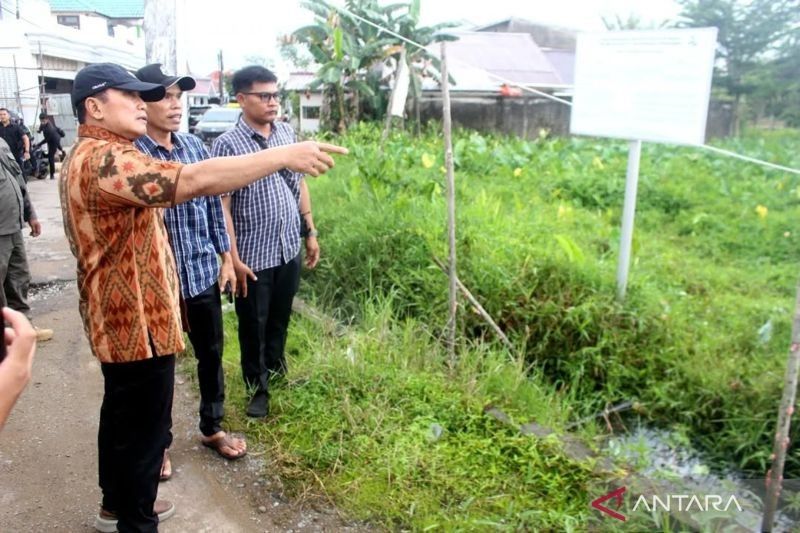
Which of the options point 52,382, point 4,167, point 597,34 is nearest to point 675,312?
point 597,34

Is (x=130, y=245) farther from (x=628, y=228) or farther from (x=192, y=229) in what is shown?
(x=628, y=228)

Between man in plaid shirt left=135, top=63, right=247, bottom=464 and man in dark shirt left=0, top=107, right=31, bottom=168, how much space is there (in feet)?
31.6

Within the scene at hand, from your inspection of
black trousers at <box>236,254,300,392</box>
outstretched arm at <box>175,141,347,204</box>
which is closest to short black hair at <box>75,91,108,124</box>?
outstretched arm at <box>175,141,347,204</box>

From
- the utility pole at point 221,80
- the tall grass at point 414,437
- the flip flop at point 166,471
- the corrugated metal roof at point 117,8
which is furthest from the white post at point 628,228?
the utility pole at point 221,80

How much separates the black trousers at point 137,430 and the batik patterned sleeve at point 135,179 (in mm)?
632

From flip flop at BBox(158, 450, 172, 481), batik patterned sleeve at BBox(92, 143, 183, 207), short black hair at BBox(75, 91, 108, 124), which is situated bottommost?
flip flop at BBox(158, 450, 172, 481)

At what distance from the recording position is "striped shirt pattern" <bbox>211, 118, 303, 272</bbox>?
125 inches

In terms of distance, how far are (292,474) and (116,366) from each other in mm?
1048

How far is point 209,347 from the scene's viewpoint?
119 inches

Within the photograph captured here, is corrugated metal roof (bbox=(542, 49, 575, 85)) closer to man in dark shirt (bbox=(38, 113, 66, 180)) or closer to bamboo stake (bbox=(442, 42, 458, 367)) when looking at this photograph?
man in dark shirt (bbox=(38, 113, 66, 180))

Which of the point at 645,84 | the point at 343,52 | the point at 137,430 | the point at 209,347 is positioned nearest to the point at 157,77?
the point at 209,347

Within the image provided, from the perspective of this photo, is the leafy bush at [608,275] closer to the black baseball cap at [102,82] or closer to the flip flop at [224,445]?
the flip flop at [224,445]

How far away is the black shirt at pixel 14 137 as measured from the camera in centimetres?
1091

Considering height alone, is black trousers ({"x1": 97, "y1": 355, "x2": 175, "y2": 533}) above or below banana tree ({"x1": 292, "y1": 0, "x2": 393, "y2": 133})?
below
